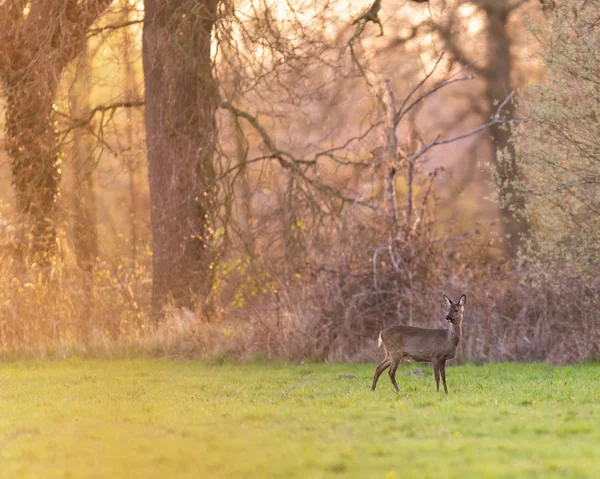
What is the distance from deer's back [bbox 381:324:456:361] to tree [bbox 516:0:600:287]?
5.55 metres

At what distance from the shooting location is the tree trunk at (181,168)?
2306 cm

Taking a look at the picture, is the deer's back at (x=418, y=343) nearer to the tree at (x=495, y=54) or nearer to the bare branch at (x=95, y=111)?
the bare branch at (x=95, y=111)

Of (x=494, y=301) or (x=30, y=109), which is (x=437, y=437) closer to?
(x=494, y=301)

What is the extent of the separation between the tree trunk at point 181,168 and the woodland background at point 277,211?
0.15 ft

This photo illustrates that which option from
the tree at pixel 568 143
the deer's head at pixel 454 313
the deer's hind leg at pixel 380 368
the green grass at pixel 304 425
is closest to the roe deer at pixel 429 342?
the deer's head at pixel 454 313

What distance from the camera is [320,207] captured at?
2314cm

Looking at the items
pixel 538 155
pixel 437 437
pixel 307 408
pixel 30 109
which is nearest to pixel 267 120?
pixel 30 109

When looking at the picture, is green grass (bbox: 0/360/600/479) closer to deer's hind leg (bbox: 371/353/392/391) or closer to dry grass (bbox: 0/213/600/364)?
deer's hind leg (bbox: 371/353/392/391)

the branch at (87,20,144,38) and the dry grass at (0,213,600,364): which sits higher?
the branch at (87,20,144,38)

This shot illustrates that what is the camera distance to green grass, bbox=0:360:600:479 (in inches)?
344

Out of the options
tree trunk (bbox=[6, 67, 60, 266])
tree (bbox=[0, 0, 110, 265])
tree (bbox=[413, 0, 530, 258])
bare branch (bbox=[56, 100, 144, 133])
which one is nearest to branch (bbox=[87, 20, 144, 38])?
tree (bbox=[0, 0, 110, 265])

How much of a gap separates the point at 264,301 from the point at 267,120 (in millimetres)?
18492

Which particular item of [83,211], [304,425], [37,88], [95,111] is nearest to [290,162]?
[95,111]

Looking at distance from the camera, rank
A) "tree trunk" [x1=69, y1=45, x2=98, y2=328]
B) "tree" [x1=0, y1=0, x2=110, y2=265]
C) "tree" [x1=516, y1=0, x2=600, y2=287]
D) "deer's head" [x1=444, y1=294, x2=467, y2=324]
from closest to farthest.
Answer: "deer's head" [x1=444, y1=294, x2=467, y2=324], "tree" [x1=516, y1=0, x2=600, y2=287], "tree trunk" [x1=69, y1=45, x2=98, y2=328], "tree" [x1=0, y1=0, x2=110, y2=265]
